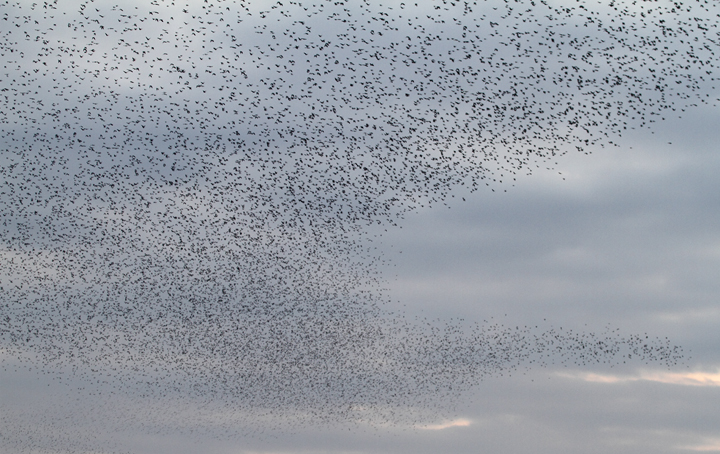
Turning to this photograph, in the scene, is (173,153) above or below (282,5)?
below

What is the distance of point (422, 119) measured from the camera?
41719mm

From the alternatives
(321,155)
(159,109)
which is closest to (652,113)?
(321,155)

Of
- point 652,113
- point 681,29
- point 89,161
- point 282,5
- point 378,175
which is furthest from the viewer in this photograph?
point 89,161

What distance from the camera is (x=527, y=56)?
3809 centimetres

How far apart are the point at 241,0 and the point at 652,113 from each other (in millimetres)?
19555

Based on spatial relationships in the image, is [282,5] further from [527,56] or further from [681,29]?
[681,29]

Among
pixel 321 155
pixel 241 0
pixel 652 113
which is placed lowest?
pixel 652 113

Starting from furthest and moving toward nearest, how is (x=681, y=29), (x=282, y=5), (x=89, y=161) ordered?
(x=89, y=161) → (x=282, y=5) → (x=681, y=29)

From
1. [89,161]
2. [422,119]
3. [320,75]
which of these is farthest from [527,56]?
[89,161]

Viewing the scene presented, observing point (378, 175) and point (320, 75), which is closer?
point (320, 75)

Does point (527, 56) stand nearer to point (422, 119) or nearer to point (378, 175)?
point (422, 119)

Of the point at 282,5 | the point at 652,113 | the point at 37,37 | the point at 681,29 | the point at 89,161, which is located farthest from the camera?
the point at 89,161

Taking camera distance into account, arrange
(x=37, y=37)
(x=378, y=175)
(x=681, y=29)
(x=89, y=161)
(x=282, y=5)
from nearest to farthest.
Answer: (x=681, y=29) → (x=282, y=5) → (x=37, y=37) → (x=378, y=175) → (x=89, y=161)

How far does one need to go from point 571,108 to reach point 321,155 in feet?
47.4
